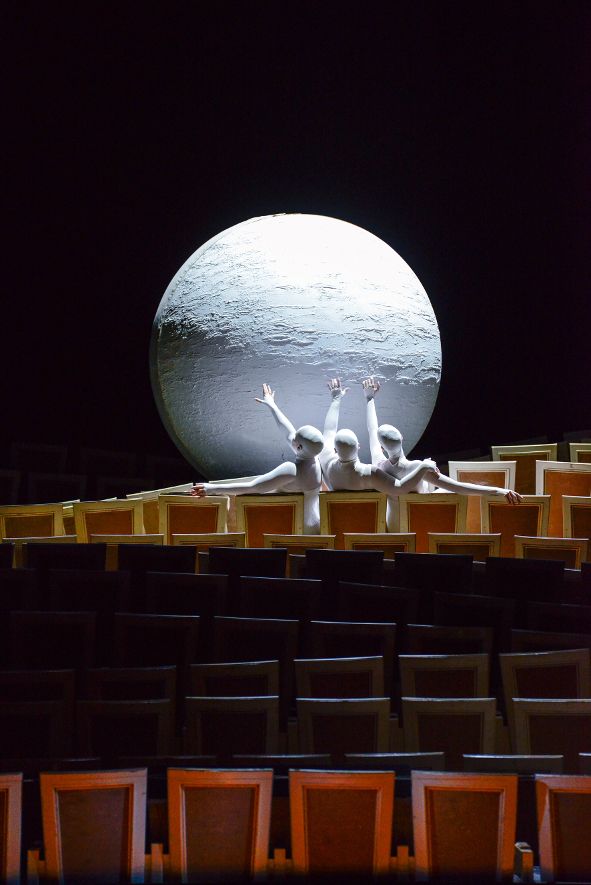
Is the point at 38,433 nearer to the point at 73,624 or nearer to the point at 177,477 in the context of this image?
the point at 177,477

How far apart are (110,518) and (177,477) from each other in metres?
3.59

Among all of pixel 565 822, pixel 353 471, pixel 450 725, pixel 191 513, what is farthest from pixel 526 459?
pixel 565 822

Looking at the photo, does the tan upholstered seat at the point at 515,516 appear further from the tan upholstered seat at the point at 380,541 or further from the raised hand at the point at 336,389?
the raised hand at the point at 336,389

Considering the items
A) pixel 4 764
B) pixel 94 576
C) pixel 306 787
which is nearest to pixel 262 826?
pixel 306 787

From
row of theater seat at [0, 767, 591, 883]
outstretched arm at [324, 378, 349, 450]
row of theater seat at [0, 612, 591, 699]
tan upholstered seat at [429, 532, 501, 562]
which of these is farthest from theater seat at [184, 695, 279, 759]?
outstretched arm at [324, 378, 349, 450]

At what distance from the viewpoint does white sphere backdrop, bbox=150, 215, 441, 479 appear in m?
6.09

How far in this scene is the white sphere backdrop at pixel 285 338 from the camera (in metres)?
6.09

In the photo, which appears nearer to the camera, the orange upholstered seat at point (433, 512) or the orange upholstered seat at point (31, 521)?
the orange upholstered seat at point (31, 521)

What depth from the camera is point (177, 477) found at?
8.55 m

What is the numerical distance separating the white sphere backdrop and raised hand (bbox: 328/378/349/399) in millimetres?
91

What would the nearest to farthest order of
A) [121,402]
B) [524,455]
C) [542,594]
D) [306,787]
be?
1. [306,787]
2. [542,594]
3. [524,455]
4. [121,402]

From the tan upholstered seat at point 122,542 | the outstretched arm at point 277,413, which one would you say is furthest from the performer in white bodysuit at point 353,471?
the tan upholstered seat at point 122,542

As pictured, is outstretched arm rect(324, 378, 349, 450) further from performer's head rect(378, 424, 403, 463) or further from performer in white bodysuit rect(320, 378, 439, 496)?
performer's head rect(378, 424, 403, 463)

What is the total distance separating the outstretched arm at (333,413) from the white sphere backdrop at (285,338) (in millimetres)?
118
